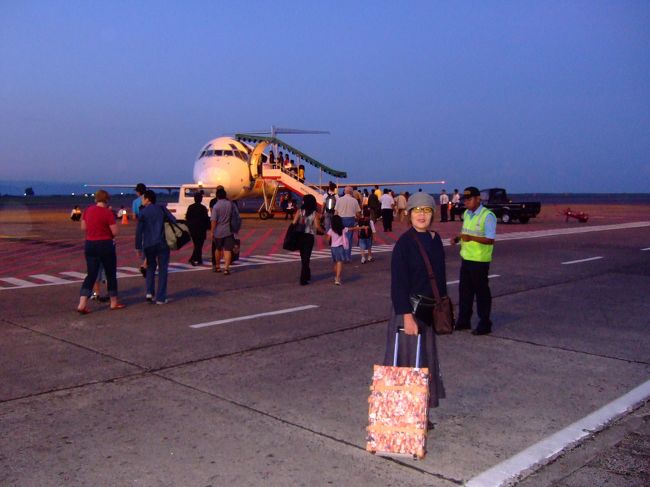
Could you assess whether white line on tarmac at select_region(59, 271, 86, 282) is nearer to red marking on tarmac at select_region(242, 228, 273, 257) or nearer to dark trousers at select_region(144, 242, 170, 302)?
dark trousers at select_region(144, 242, 170, 302)

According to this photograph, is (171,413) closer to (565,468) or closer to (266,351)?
(266,351)

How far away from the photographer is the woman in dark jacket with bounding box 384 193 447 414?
187 inches

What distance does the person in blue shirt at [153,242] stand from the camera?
33.3 ft

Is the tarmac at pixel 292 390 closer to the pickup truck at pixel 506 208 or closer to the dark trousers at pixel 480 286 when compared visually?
the dark trousers at pixel 480 286

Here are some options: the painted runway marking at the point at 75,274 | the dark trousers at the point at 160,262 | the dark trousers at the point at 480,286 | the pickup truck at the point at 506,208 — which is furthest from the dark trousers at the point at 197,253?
the pickup truck at the point at 506,208

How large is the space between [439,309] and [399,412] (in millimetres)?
826

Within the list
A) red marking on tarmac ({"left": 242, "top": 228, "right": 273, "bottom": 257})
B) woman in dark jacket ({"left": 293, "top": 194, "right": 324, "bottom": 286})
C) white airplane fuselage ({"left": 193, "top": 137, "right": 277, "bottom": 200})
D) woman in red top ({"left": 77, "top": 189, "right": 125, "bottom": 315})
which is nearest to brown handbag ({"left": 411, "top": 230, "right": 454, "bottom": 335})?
woman in red top ({"left": 77, "top": 189, "right": 125, "bottom": 315})

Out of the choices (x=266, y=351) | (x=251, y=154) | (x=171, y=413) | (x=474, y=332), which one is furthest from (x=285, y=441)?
(x=251, y=154)

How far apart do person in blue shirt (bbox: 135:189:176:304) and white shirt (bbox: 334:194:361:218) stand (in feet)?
15.0

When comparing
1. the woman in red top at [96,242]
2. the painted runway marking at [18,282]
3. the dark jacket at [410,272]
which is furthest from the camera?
the painted runway marking at [18,282]

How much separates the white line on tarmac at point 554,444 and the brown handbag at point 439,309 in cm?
98

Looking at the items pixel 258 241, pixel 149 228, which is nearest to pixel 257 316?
pixel 149 228

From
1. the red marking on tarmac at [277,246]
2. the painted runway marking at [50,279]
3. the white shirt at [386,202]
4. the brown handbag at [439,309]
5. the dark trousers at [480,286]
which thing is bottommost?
the painted runway marking at [50,279]

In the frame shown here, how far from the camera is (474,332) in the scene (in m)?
8.25
